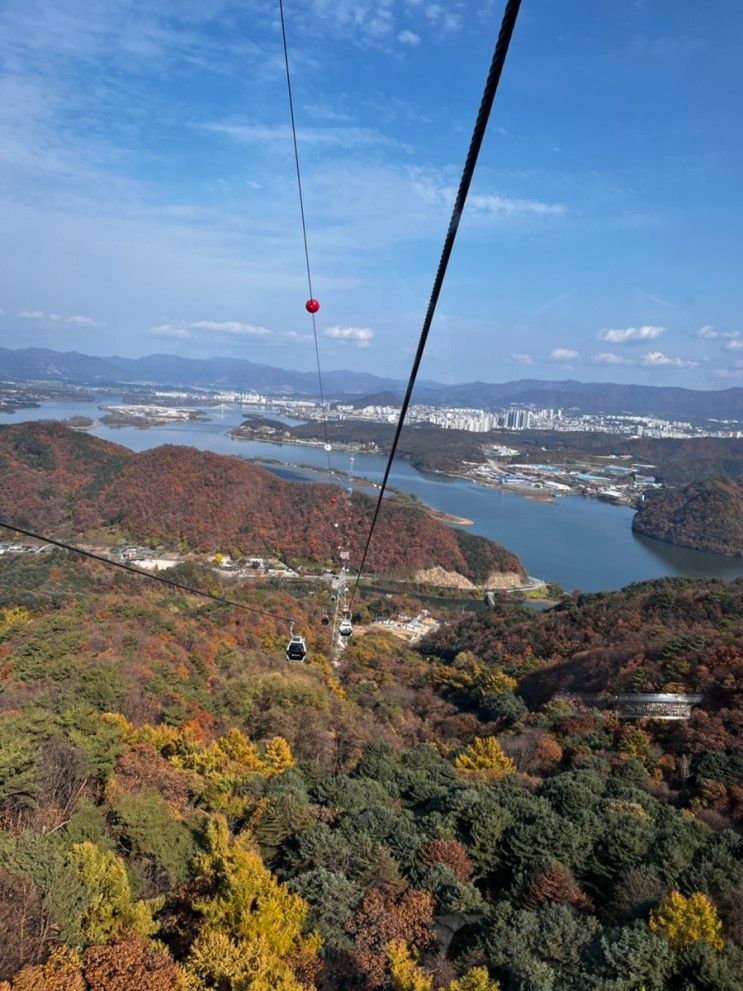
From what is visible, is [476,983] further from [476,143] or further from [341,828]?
[476,143]

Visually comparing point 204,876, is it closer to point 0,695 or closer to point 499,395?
point 0,695

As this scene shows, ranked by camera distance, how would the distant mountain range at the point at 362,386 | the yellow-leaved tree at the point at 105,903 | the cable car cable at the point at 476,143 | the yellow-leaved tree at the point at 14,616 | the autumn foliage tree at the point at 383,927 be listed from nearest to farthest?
the cable car cable at the point at 476,143 → the yellow-leaved tree at the point at 105,903 → the autumn foliage tree at the point at 383,927 → the yellow-leaved tree at the point at 14,616 → the distant mountain range at the point at 362,386

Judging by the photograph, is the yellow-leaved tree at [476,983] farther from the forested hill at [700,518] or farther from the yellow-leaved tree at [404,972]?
the forested hill at [700,518]

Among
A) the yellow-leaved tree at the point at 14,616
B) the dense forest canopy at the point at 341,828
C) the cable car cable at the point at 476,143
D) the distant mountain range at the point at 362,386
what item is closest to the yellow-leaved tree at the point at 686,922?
the dense forest canopy at the point at 341,828

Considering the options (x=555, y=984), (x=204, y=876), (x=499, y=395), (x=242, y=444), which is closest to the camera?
(x=555, y=984)

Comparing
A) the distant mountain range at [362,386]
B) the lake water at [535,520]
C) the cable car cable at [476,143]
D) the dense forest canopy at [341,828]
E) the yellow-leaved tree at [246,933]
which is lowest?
the lake water at [535,520]

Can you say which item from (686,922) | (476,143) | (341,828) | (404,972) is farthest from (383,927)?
(476,143)

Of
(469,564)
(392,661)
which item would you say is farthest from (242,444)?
(392,661)
